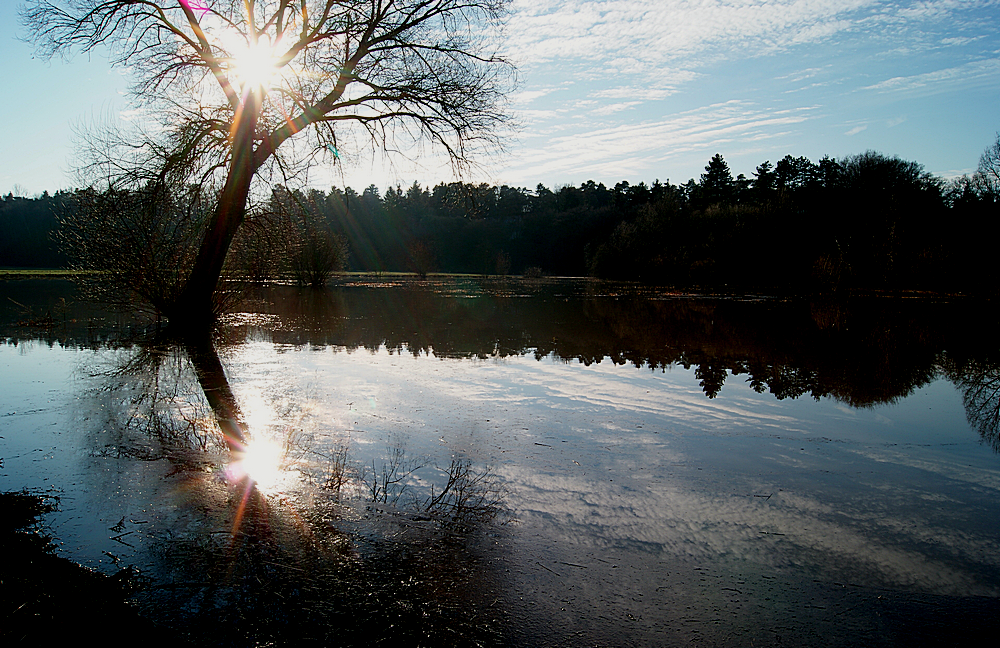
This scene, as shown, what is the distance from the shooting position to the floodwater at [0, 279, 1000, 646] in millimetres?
2670

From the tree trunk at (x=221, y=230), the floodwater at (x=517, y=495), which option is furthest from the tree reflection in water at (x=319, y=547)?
the tree trunk at (x=221, y=230)

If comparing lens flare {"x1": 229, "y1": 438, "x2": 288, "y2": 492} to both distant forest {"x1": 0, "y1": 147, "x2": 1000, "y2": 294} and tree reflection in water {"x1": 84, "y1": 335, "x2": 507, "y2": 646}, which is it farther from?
distant forest {"x1": 0, "y1": 147, "x2": 1000, "y2": 294}

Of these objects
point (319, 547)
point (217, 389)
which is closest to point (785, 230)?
point (217, 389)

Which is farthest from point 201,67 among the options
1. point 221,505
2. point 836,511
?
point 836,511

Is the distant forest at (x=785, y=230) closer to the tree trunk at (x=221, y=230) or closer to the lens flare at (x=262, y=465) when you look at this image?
the tree trunk at (x=221, y=230)

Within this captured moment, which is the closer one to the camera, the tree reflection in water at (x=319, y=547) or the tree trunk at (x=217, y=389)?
the tree reflection in water at (x=319, y=547)

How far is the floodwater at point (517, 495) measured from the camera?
8.76 feet

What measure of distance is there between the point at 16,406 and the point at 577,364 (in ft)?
22.5

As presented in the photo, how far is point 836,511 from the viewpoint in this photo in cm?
395

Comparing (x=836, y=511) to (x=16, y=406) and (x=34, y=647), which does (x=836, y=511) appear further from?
(x=16, y=406)

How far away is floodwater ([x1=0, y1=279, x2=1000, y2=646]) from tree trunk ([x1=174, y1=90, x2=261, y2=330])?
11.5 ft

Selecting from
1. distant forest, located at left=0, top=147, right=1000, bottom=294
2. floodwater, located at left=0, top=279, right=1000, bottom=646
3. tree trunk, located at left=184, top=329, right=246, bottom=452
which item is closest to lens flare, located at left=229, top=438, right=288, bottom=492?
floodwater, located at left=0, top=279, right=1000, bottom=646

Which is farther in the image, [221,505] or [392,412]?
[392,412]

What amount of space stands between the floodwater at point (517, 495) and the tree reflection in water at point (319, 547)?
0.6 inches
